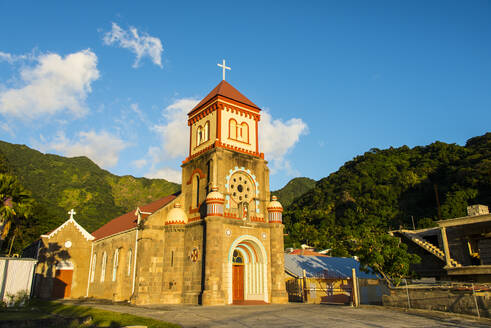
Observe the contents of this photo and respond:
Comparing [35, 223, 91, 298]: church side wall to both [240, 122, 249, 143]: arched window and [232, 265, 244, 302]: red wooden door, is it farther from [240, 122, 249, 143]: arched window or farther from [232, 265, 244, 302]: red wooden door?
[240, 122, 249, 143]: arched window

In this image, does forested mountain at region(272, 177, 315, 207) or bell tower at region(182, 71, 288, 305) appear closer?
bell tower at region(182, 71, 288, 305)

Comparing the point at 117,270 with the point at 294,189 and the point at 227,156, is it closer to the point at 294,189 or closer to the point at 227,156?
the point at 227,156

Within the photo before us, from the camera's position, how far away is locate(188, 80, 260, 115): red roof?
1245 inches

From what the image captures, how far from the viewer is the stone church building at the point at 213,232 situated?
26.1 meters

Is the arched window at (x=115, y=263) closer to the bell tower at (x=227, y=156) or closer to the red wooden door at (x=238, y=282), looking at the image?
the bell tower at (x=227, y=156)

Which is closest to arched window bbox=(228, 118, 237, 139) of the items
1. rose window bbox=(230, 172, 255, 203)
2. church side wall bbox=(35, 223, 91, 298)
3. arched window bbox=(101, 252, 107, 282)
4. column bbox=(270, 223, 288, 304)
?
rose window bbox=(230, 172, 255, 203)

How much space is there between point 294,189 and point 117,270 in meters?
136

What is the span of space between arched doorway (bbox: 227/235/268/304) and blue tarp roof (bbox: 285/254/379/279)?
7.15m

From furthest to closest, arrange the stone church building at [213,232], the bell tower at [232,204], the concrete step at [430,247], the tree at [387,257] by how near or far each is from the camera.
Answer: the concrete step at [430,247], the stone church building at [213,232], the bell tower at [232,204], the tree at [387,257]

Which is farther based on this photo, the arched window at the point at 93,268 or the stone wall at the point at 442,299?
the arched window at the point at 93,268

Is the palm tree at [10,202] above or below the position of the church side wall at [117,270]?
above

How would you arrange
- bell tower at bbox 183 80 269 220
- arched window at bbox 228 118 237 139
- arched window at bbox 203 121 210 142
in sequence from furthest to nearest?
arched window at bbox 203 121 210 142 < arched window at bbox 228 118 237 139 < bell tower at bbox 183 80 269 220

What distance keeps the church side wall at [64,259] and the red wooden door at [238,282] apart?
66.0 ft

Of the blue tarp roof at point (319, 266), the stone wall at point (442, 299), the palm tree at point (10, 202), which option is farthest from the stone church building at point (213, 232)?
the stone wall at point (442, 299)
